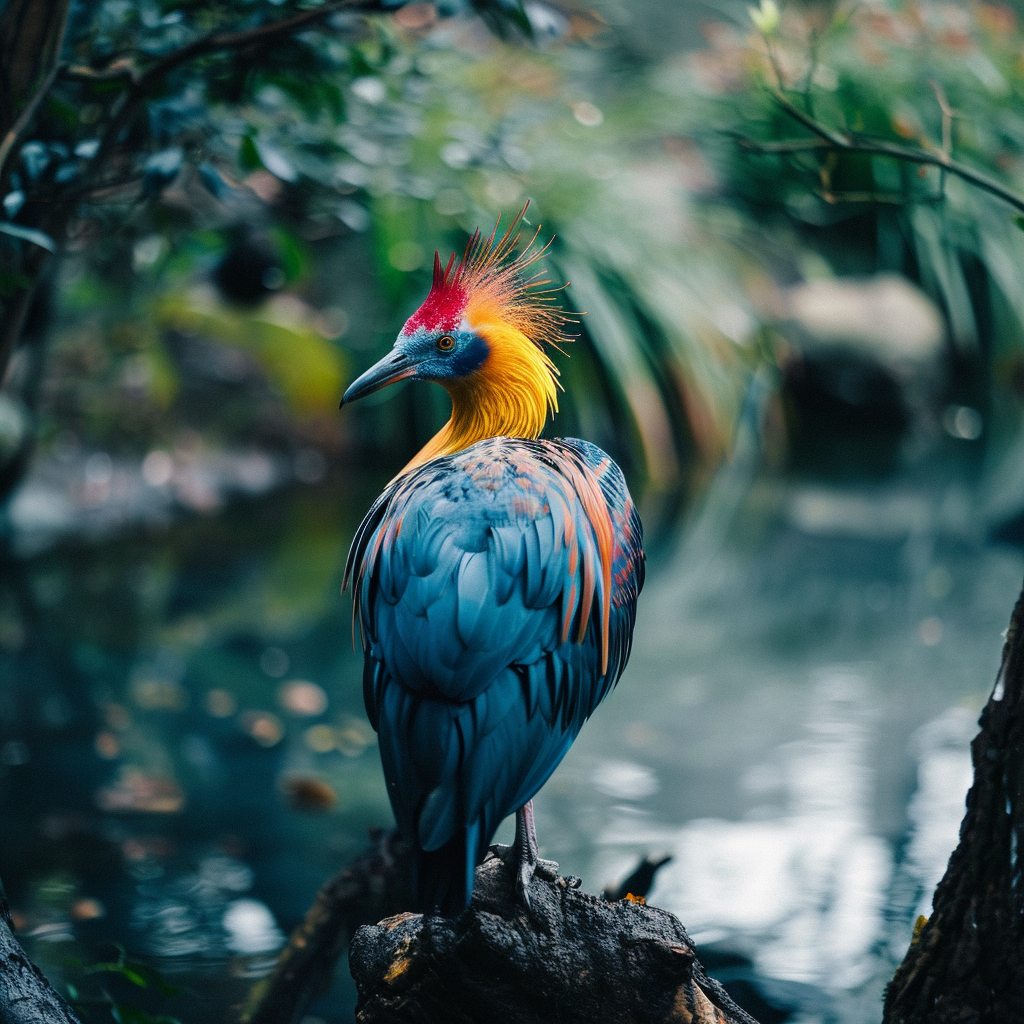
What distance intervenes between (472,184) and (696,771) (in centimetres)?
331

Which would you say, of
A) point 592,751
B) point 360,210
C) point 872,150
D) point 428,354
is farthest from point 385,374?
point 592,751

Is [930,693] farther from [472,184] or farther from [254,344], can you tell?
[254,344]

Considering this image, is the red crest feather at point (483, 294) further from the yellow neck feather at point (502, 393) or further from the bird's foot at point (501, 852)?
the bird's foot at point (501, 852)

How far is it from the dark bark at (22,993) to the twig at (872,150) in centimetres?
154

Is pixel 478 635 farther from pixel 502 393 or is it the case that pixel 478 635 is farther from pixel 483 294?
pixel 483 294

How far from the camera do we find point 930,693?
3.42 metres

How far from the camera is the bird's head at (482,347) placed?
1.59m

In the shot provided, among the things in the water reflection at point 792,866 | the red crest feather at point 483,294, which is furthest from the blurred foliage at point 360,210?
the water reflection at point 792,866

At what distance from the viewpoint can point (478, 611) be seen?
4.41 feet

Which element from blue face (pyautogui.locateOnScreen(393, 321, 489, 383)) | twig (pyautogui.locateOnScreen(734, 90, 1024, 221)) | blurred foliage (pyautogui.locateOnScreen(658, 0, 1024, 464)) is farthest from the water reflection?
blurred foliage (pyautogui.locateOnScreen(658, 0, 1024, 464))

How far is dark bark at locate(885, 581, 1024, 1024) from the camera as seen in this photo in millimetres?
1381

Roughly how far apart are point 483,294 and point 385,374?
0.18m

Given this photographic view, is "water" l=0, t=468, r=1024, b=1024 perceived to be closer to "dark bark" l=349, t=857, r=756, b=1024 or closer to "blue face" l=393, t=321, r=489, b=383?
"dark bark" l=349, t=857, r=756, b=1024

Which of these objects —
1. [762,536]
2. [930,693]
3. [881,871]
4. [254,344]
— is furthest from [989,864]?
[254,344]
